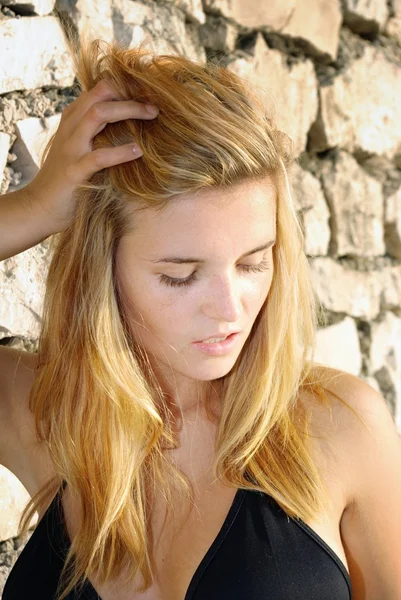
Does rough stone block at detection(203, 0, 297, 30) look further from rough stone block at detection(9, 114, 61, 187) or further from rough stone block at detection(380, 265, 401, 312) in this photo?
rough stone block at detection(380, 265, 401, 312)

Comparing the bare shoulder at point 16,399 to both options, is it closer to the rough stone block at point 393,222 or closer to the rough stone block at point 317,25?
the rough stone block at point 317,25

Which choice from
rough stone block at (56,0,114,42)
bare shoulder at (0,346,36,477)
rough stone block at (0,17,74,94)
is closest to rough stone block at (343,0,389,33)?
rough stone block at (56,0,114,42)

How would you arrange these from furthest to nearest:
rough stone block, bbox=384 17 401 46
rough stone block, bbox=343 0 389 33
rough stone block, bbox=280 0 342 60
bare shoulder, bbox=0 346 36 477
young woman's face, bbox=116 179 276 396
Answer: rough stone block, bbox=384 17 401 46
rough stone block, bbox=343 0 389 33
rough stone block, bbox=280 0 342 60
bare shoulder, bbox=0 346 36 477
young woman's face, bbox=116 179 276 396

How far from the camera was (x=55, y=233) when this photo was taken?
5.31ft

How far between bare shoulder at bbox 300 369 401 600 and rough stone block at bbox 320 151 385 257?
89 cm

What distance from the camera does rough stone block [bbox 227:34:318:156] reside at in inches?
86.9

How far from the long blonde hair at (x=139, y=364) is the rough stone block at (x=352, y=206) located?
0.77 m

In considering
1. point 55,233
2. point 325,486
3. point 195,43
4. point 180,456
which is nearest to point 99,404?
point 180,456

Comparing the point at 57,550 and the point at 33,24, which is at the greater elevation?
the point at 33,24

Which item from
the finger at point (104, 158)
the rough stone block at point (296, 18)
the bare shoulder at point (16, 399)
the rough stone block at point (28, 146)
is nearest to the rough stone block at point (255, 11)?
the rough stone block at point (296, 18)

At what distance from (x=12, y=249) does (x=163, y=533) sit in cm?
55

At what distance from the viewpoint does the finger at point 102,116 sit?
1.45 m

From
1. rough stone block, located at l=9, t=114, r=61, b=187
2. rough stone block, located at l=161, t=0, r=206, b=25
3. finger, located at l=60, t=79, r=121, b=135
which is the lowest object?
rough stone block, located at l=9, t=114, r=61, b=187

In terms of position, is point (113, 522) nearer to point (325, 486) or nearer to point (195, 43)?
point (325, 486)
